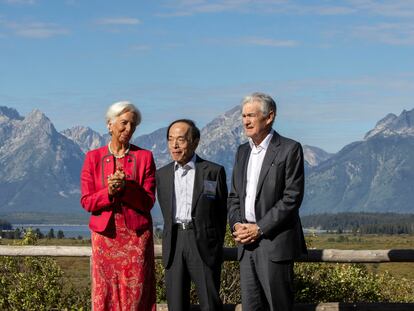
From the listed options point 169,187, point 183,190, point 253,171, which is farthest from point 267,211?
point 169,187

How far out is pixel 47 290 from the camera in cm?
1253

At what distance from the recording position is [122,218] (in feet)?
22.2

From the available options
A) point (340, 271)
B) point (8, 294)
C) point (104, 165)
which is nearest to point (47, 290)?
point (8, 294)

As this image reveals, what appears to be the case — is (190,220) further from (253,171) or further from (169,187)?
(253,171)

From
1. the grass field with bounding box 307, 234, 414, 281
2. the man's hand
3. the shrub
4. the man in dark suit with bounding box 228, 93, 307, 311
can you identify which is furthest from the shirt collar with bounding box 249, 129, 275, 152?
the grass field with bounding box 307, 234, 414, 281

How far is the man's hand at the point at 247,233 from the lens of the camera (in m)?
6.65

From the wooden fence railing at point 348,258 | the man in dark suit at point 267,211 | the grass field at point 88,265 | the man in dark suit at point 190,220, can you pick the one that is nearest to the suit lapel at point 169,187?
the man in dark suit at point 190,220

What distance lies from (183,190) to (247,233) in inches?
27.9

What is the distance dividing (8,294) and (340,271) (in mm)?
5846

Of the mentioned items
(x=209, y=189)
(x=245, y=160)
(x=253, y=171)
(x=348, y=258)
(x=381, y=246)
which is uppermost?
(x=245, y=160)

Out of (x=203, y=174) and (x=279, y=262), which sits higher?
(x=203, y=174)

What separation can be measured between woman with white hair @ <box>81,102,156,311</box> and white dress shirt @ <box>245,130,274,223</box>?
79 cm

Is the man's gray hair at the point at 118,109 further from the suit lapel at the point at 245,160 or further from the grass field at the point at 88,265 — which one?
the grass field at the point at 88,265

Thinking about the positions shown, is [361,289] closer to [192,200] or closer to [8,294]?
[8,294]
